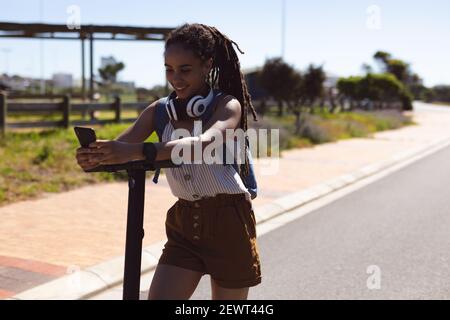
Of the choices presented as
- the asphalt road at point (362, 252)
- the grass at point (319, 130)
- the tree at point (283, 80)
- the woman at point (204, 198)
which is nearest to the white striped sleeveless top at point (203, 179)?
the woman at point (204, 198)

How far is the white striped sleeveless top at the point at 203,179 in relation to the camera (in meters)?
2.40

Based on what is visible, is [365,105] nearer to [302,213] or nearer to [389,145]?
[389,145]

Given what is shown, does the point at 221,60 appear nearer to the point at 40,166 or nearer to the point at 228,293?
the point at 228,293

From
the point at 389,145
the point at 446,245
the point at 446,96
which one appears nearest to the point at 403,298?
the point at 446,245

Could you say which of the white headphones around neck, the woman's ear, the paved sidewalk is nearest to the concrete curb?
the paved sidewalk

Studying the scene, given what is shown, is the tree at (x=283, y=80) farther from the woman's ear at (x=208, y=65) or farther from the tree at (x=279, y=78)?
the woman's ear at (x=208, y=65)

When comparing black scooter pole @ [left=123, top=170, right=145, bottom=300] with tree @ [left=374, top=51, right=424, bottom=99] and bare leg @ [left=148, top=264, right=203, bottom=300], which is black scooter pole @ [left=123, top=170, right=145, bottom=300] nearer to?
bare leg @ [left=148, top=264, right=203, bottom=300]

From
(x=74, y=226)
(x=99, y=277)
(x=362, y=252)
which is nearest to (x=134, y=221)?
(x=99, y=277)

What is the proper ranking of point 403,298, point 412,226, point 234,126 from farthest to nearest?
point 412,226, point 403,298, point 234,126

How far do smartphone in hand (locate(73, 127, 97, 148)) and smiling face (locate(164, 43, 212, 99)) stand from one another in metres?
0.57

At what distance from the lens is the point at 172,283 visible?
2375mm

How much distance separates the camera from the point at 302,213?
8.66 metres

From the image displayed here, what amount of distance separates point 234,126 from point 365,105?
4558 centimetres

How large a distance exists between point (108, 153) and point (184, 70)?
2.03 feet
